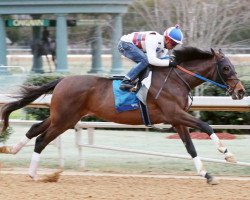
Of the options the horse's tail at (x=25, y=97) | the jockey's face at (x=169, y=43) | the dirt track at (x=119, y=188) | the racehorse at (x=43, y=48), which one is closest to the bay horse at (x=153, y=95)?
the jockey's face at (x=169, y=43)

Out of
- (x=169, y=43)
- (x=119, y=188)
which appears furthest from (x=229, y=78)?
(x=119, y=188)

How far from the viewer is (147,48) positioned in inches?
335

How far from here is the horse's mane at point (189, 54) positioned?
8.68m

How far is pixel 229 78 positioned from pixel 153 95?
93 cm

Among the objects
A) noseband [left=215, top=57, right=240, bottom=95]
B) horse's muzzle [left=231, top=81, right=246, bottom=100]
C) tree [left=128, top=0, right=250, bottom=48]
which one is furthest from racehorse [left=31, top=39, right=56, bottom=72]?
horse's muzzle [left=231, top=81, right=246, bottom=100]

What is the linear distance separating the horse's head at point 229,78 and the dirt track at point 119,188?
3.47 feet

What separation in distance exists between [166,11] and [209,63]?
6.88 m

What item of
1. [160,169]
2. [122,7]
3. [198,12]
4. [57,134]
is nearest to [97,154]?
[160,169]

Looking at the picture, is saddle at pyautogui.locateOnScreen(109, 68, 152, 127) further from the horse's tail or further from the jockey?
the horse's tail

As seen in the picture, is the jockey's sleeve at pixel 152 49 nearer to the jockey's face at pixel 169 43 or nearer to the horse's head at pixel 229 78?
the jockey's face at pixel 169 43

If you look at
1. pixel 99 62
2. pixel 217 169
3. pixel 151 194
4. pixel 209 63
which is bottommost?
pixel 99 62

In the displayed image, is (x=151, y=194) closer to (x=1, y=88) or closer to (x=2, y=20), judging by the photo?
(x=1, y=88)

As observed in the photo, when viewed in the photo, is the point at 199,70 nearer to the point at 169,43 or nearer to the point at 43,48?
the point at 169,43

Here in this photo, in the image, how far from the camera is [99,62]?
18.6 meters
